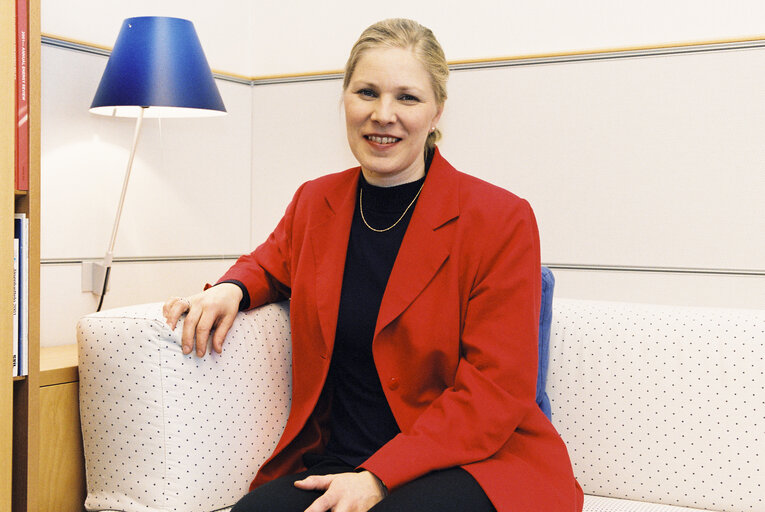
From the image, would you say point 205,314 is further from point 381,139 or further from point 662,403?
point 662,403

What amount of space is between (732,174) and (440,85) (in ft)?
3.39

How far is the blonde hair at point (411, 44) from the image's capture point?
66.0 inches

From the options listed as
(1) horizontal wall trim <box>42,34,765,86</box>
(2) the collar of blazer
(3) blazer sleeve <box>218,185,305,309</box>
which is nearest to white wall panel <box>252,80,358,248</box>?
(1) horizontal wall trim <box>42,34,765,86</box>

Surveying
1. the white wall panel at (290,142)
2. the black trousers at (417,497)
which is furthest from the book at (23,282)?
the white wall panel at (290,142)

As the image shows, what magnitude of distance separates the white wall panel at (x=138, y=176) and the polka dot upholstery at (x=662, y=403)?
1.35 meters

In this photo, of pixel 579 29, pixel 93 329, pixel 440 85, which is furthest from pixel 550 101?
pixel 93 329

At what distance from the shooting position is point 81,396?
5.80 feet

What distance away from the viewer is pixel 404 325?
5.41ft

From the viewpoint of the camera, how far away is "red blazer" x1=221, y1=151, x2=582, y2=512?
4.99 ft

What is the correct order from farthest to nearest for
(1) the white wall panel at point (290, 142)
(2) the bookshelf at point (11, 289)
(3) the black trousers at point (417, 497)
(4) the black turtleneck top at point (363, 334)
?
1. (1) the white wall panel at point (290, 142)
2. (4) the black turtleneck top at point (363, 334)
3. (2) the bookshelf at point (11, 289)
4. (3) the black trousers at point (417, 497)

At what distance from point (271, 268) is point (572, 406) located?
768 mm

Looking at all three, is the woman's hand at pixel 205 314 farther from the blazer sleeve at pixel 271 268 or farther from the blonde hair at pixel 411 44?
the blonde hair at pixel 411 44

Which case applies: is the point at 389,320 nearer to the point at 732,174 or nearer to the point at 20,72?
the point at 20,72

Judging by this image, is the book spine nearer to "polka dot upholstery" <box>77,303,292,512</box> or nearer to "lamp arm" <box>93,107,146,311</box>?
"polka dot upholstery" <box>77,303,292,512</box>
